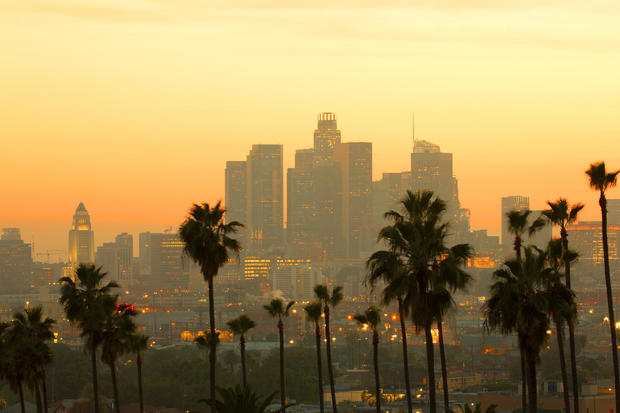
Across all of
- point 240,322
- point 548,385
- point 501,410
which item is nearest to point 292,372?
point 548,385

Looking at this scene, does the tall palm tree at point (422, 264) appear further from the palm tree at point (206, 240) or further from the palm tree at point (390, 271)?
the palm tree at point (206, 240)

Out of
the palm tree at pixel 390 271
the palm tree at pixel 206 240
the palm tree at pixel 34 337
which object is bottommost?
the palm tree at pixel 34 337

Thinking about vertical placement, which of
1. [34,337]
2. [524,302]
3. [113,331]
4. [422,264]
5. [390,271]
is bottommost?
[34,337]

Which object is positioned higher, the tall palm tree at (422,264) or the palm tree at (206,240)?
the palm tree at (206,240)

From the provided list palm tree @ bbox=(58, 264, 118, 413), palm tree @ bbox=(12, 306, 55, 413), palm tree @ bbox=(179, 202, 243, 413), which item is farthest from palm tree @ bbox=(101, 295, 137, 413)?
palm tree @ bbox=(179, 202, 243, 413)

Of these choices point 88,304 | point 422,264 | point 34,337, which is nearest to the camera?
point 422,264

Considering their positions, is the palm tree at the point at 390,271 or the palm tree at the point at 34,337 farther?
the palm tree at the point at 34,337

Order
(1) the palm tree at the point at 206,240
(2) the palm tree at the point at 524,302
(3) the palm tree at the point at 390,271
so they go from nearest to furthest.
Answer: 1. (2) the palm tree at the point at 524,302
2. (3) the palm tree at the point at 390,271
3. (1) the palm tree at the point at 206,240

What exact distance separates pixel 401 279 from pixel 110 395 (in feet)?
413

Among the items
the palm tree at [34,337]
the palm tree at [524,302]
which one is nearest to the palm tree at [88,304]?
the palm tree at [34,337]

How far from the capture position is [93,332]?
54875 mm

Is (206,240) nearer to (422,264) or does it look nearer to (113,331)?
(113,331)

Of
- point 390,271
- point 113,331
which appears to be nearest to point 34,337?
point 113,331

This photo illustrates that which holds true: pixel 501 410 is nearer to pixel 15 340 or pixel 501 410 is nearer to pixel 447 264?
pixel 15 340
